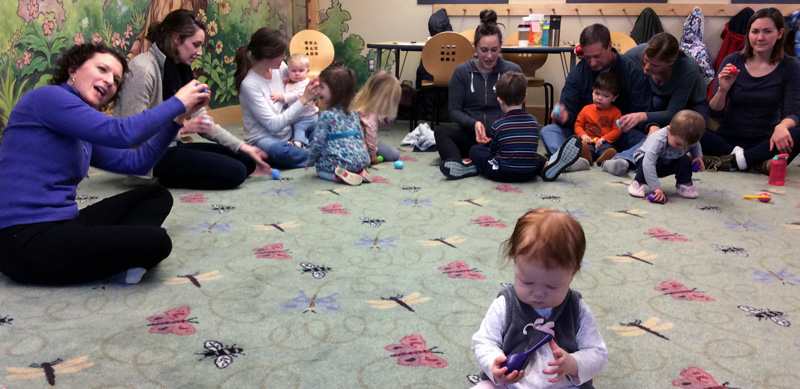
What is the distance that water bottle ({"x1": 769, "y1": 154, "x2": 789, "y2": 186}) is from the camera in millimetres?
3633

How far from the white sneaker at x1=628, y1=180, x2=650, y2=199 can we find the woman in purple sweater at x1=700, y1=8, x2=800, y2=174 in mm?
1071

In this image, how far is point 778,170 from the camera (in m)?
3.63

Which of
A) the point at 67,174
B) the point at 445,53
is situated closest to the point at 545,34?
the point at 445,53

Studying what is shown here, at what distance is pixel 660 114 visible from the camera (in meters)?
4.05

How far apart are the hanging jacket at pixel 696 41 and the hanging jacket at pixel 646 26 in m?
0.27

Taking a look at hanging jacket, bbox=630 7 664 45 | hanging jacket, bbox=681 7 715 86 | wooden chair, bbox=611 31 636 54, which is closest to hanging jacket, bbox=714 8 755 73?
hanging jacket, bbox=681 7 715 86

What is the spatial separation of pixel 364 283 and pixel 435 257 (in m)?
0.37

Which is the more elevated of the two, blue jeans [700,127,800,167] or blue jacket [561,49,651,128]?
blue jacket [561,49,651,128]

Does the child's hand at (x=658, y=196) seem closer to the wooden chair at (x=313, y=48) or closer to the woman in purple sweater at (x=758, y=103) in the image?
the woman in purple sweater at (x=758, y=103)

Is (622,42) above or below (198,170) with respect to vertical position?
above

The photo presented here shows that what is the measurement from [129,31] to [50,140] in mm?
2739

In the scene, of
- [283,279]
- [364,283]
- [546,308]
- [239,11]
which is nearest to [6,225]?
[283,279]

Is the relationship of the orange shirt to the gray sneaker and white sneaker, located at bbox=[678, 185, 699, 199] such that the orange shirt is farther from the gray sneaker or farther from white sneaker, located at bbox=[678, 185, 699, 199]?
white sneaker, located at bbox=[678, 185, 699, 199]

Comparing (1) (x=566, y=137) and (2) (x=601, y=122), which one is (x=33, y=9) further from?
(2) (x=601, y=122)
